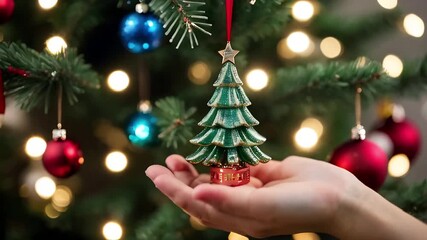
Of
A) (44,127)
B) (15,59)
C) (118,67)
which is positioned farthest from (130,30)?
(44,127)

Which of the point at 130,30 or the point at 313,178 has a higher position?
the point at 130,30

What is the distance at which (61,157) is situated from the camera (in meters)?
0.99

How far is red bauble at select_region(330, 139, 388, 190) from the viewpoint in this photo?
102 centimetres

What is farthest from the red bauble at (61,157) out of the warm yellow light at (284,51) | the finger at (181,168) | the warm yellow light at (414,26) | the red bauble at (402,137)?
the warm yellow light at (414,26)

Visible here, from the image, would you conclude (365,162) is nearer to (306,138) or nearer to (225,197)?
(306,138)

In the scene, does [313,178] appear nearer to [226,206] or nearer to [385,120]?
[226,206]

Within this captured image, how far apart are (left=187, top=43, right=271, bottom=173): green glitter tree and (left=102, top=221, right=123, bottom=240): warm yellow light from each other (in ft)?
1.40

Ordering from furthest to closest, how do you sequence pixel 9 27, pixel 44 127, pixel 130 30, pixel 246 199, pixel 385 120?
pixel 44 127 < pixel 385 120 < pixel 9 27 < pixel 130 30 < pixel 246 199

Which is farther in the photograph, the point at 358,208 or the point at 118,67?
the point at 118,67

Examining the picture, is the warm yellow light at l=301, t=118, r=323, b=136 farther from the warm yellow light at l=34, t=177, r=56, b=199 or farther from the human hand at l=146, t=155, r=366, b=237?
the warm yellow light at l=34, t=177, r=56, b=199

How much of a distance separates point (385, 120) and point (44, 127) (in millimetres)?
978

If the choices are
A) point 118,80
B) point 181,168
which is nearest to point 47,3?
point 118,80

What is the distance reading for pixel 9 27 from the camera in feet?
3.99

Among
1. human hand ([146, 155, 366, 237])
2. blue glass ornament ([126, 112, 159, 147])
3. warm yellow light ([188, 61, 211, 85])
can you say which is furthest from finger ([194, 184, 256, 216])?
warm yellow light ([188, 61, 211, 85])
